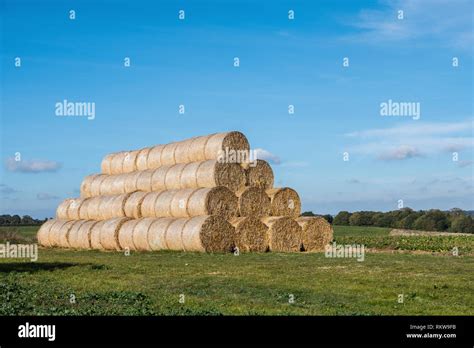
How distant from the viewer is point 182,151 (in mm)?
31000

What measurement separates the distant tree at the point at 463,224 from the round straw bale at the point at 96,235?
28296mm

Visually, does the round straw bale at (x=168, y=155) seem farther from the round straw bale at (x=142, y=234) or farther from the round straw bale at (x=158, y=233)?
the round straw bale at (x=158, y=233)

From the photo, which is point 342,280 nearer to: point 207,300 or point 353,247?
point 207,300

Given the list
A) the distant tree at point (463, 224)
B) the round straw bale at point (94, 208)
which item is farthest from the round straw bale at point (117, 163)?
the distant tree at point (463, 224)

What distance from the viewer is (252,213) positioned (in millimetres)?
28406

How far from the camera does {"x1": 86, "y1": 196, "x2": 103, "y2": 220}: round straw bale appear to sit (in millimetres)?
33906

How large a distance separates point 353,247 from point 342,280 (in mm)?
13773

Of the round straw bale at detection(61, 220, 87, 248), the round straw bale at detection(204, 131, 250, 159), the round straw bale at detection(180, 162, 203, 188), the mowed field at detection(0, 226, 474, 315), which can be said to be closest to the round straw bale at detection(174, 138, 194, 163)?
the round straw bale at detection(180, 162, 203, 188)

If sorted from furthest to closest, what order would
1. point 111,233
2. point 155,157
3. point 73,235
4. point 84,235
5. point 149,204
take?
point 73,235 < point 155,157 < point 84,235 < point 111,233 < point 149,204

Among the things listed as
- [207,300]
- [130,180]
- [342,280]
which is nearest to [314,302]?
[207,300]

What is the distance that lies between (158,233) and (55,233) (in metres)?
9.63

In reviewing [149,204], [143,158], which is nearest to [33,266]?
[149,204]

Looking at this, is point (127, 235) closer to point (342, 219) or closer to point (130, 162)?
point (130, 162)

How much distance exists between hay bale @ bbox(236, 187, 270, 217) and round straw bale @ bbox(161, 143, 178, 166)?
4.71 meters
